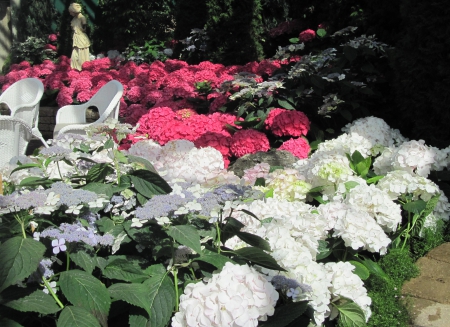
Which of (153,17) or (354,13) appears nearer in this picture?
(354,13)

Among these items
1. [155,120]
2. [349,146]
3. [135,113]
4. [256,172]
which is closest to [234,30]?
[135,113]

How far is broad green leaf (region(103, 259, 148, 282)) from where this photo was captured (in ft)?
4.96

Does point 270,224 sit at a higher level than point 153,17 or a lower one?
higher

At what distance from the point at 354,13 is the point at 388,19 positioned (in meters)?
0.48

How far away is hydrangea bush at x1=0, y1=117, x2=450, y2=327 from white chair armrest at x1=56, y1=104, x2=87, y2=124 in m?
2.72

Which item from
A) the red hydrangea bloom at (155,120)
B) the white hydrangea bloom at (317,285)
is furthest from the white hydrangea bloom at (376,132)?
the white hydrangea bloom at (317,285)

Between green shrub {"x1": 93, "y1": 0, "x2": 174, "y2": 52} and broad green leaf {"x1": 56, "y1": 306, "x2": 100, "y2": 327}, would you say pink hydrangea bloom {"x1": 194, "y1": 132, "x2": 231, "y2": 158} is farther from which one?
green shrub {"x1": 93, "y1": 0, "x2": 174, "y2": 52}

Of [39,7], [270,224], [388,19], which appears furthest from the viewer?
[39,7]

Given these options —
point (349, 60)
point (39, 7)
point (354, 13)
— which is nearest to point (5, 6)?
point (39, 7)

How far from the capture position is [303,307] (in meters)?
1.45

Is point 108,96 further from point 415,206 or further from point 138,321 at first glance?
point 138,321

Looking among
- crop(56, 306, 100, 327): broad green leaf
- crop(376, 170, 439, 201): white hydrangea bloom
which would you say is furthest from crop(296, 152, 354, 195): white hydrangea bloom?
crop(56, 306, 100, 327): broad green leaf

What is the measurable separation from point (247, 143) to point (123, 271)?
6.76 feet

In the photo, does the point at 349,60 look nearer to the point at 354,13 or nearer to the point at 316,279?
the point at 354,13
